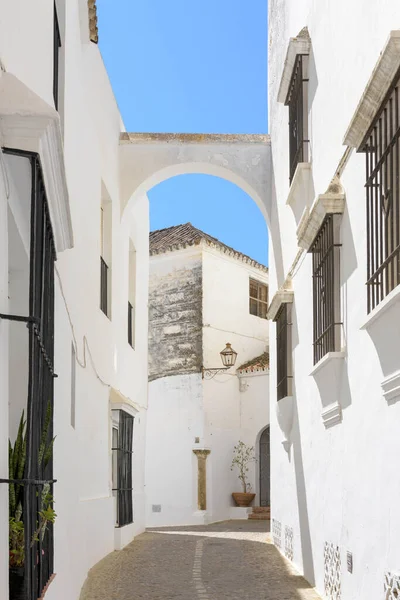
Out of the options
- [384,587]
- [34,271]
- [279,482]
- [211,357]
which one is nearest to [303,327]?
[279,482]

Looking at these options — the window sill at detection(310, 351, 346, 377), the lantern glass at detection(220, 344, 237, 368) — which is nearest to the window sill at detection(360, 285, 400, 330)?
the window sill at detection(310, 351, 346, 377)

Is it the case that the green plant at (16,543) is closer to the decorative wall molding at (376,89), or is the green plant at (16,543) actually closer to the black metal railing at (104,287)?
the decorative wall molding at (376,89)

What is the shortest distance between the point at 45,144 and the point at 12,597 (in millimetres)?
2350

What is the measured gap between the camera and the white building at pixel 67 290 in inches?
171

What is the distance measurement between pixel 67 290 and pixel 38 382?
3011 millimetres

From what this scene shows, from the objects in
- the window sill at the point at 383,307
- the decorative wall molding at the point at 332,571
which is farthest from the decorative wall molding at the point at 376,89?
the decorative wall molding at the point at 332,571

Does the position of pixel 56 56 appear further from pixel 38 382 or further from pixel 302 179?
pixel 38 382

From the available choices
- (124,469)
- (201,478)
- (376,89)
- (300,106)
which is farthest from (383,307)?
(201,478)

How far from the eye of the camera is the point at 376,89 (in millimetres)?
5309

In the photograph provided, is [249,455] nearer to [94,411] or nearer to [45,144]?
[94,411]

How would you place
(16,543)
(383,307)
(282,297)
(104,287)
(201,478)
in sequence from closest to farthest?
(16,543) → (383,307) → (282,297) → (104,287) → (201,478)

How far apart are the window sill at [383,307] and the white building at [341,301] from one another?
0.03 ft

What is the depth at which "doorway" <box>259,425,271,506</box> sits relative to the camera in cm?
2281

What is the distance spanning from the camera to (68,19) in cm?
828
